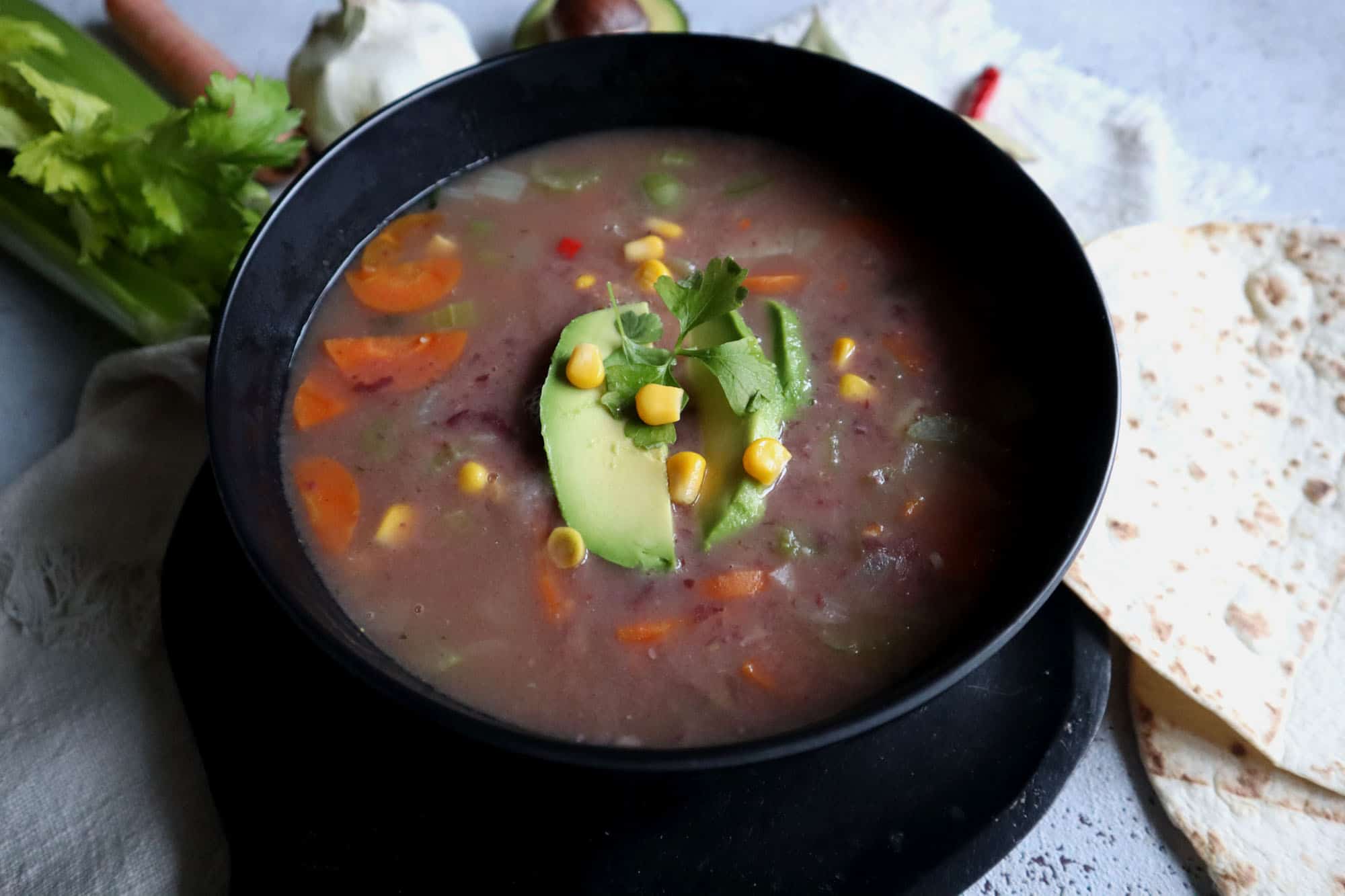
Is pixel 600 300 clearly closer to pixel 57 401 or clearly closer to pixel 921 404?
pixel 921 404

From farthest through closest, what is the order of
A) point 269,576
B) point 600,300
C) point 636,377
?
point 600,300
point 636,377
point 269,576

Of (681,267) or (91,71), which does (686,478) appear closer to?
(681,267)

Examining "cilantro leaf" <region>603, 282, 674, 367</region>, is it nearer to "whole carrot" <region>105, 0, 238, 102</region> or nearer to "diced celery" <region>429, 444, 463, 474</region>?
"diced celery" <region>429, 444, 463, 474</region>

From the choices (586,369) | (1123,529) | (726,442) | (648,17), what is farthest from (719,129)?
(1123,529)

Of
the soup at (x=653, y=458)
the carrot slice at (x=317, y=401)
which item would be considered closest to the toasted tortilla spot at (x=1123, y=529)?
the soup at (x=653, y=458)

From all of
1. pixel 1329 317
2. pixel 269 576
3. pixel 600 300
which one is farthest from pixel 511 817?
pixel 1329 317
